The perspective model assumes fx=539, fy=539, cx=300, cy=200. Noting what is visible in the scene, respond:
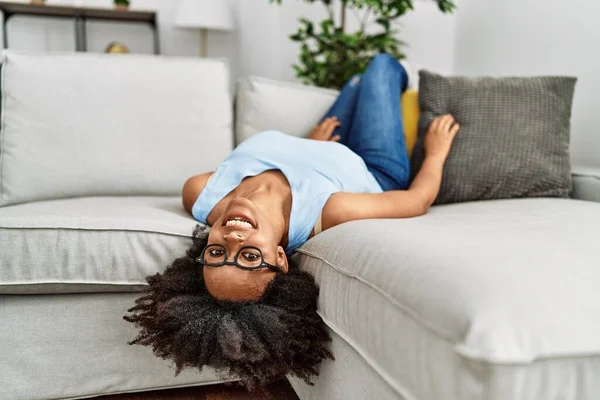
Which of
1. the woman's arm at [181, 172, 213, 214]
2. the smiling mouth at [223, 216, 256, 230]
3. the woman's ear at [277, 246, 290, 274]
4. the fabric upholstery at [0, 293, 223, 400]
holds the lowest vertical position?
the fabric upholstery at [0, 293, 223, 400]

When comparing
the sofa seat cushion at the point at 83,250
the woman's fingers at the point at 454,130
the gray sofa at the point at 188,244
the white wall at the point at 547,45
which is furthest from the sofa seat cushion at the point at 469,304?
the white wall at the point at 547,45

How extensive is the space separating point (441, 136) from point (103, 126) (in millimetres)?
1175

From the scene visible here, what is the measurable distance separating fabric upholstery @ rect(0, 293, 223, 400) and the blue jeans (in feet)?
2.90

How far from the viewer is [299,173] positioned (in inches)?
61.2

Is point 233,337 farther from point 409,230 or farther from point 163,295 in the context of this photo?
point 409,230

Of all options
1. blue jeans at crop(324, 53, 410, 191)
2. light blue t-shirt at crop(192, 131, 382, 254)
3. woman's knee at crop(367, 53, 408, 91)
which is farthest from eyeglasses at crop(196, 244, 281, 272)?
A: woman's knee at crop(367, 53, 408, 91)

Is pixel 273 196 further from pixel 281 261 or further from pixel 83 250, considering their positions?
pixel 83 250

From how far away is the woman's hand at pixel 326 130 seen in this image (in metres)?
2.00

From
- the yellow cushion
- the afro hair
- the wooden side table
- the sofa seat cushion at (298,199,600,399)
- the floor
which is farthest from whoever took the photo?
the wooden side table

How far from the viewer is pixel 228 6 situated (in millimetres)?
3568

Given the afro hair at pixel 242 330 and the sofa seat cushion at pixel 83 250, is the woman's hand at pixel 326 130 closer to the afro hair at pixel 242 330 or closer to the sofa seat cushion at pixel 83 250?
the sofa seat cushion at pixel 83 250

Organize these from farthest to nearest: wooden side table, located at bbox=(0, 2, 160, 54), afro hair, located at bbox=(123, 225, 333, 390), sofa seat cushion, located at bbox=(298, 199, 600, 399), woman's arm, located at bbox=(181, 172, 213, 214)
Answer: wooden side table, located at bbox=(0, 2, 160, 54)
woman's arm, located at bbox=(181, 172, 213, 214)
afro hair, located at bbox=(123, 225, 333, 390)
sofa seat cushion, located at bbox=(298, 199, 600, 399)

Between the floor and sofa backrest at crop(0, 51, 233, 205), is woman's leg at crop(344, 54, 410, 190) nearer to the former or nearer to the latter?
sofa backrest at crop(0, 51, 233, 205)

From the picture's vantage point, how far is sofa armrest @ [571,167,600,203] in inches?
69.7
